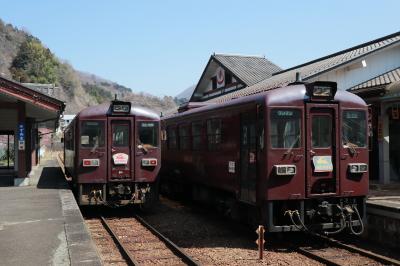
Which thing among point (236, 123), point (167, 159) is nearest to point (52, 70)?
point (167, 159)

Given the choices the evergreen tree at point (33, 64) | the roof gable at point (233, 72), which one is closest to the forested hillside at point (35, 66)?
the evergreen tree at point (33, 64)

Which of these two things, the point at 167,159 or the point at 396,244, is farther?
the point at 167,159

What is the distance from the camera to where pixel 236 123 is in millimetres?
10211

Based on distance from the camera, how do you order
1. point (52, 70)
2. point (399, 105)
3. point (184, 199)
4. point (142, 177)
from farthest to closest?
point (52, 70) < point (184, 199) < point (399, 105) < point (142, 177)

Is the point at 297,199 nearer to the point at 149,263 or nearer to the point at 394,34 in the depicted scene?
the point at 149,263

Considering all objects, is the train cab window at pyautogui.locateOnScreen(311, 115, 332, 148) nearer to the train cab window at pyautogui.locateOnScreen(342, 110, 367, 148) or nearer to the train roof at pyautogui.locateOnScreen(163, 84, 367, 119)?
the train cab window at pyautogui.locateOnScreen(342, 110, 367, 148)

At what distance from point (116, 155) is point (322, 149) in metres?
5.80

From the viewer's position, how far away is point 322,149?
9289mm

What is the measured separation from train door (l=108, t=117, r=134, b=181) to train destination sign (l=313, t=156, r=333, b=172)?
5.60 m

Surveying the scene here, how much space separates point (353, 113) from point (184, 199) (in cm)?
811

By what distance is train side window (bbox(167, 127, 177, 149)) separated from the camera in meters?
15.9

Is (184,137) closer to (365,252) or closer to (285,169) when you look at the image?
(285,169)

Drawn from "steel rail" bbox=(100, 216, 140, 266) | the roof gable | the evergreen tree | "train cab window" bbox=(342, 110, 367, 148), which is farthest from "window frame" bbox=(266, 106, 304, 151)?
the evergreen tree

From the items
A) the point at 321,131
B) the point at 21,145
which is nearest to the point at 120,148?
the point at 21,145
